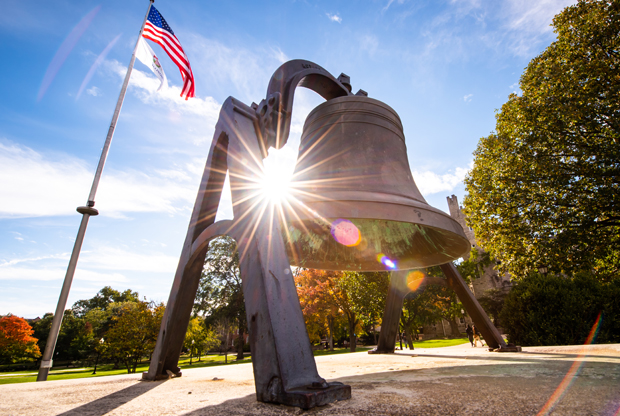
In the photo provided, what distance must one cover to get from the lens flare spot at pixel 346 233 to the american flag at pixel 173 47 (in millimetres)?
7426

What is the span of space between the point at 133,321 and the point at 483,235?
18718mm

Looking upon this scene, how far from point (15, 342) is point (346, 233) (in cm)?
4435

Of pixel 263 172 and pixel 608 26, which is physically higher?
pixel 608 26

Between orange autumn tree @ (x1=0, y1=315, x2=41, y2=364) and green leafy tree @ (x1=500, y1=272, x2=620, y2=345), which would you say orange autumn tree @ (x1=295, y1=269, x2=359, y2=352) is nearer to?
green leafy tree @ (x1=500, y1=272, x2=620, y2=345)

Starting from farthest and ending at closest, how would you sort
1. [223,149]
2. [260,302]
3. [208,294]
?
[208,294] < [223,149] < [260,302]

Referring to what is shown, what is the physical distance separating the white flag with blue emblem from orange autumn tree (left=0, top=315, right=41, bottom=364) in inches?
1527

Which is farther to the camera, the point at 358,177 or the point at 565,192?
the point at 565,192

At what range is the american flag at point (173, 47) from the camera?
8.89m

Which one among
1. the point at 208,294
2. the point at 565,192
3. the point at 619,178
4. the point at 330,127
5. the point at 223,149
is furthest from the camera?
the point at 208,294

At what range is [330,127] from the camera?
326 cm

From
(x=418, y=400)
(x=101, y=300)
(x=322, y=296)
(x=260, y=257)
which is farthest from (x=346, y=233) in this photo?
(x=101, y=300)

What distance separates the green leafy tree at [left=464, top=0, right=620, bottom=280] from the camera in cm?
892

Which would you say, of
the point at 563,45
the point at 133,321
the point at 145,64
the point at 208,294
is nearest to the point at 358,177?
the point at 145,64

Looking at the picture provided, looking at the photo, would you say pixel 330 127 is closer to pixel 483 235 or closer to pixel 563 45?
pixel 483 235
